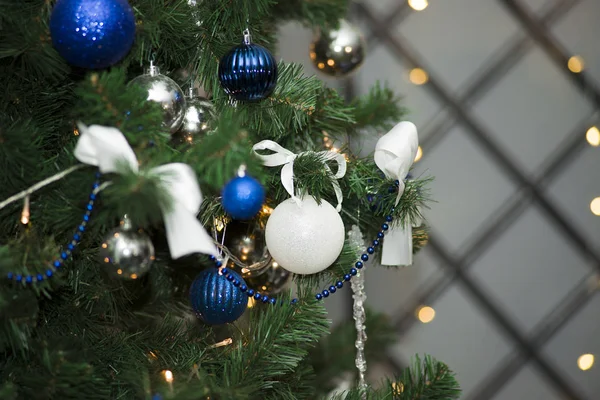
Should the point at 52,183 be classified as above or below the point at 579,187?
below

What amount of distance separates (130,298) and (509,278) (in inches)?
24.6

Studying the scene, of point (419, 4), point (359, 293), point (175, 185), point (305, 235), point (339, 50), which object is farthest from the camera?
point (419, 4)

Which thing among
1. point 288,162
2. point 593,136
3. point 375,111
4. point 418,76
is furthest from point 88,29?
point 593,136

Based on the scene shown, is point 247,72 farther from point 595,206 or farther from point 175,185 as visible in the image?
point 595,206

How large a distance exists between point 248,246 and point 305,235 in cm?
11

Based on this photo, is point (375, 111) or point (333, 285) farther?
point (375, 111)

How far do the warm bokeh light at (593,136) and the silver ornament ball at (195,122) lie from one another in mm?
671

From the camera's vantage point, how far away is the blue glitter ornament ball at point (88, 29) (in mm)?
447

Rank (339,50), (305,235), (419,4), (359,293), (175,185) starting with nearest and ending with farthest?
1. (175,185)
2. (305,235)
3. (359,293)
4. (339,50)
5. (419,4)

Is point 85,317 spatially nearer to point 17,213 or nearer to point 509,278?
point 17,213

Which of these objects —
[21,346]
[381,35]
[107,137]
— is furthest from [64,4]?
[381,35]

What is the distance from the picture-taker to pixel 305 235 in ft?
1.69

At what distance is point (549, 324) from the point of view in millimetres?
1019

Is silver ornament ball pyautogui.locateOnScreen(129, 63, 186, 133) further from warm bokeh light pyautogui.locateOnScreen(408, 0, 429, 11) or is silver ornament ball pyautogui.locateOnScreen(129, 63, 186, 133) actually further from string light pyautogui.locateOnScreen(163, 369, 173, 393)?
warm bokeh light pyautogui.locateOnScreen(408, 0, 429, 11)
